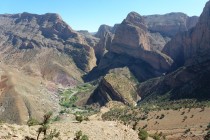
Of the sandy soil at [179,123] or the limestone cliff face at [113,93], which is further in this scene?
the limestone cliff face at [113,93]

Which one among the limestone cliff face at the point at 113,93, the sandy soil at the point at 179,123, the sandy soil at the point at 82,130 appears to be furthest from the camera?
the limestone cliff face at the point at 113,93

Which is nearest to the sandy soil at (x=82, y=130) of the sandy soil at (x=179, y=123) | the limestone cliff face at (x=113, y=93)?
the sandy soil at (x=179, y=123)

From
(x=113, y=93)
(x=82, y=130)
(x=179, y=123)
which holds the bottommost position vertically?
(x=82, y=130)

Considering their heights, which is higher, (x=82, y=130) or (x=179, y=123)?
(x=179, y=123)

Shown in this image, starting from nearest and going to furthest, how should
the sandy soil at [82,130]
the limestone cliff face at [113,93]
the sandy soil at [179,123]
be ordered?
the sandy soil at [82,130] → the sandy soil at [179,123] → the limestone cliff face at [113,93]

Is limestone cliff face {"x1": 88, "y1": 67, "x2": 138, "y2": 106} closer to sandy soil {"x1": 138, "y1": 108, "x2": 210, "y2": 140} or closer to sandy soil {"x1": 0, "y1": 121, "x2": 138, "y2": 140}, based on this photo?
sandy soil {"x1": 138, "y1": 108, "x2": 210, "y2": 140}

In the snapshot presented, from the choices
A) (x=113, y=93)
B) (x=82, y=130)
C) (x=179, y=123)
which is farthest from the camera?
(x=113, y=93)

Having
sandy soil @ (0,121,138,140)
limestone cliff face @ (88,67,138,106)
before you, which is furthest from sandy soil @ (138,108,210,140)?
limestone cliff face @ (88,67,138,106)

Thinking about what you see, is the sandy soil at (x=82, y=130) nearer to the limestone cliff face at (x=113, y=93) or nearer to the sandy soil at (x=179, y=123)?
the sandy soil at (x=179, y=123)

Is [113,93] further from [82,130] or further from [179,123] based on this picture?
[82,130]

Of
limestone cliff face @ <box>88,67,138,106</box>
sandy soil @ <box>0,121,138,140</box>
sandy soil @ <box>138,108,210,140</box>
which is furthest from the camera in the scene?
limestone cliff face @ <box>88,67,138,106</box>

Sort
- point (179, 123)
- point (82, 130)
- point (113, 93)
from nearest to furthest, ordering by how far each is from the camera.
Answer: point (82, 130) → point (179, 123) → point (113, 93)

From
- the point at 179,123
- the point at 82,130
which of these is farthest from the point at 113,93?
the point at 82,130
